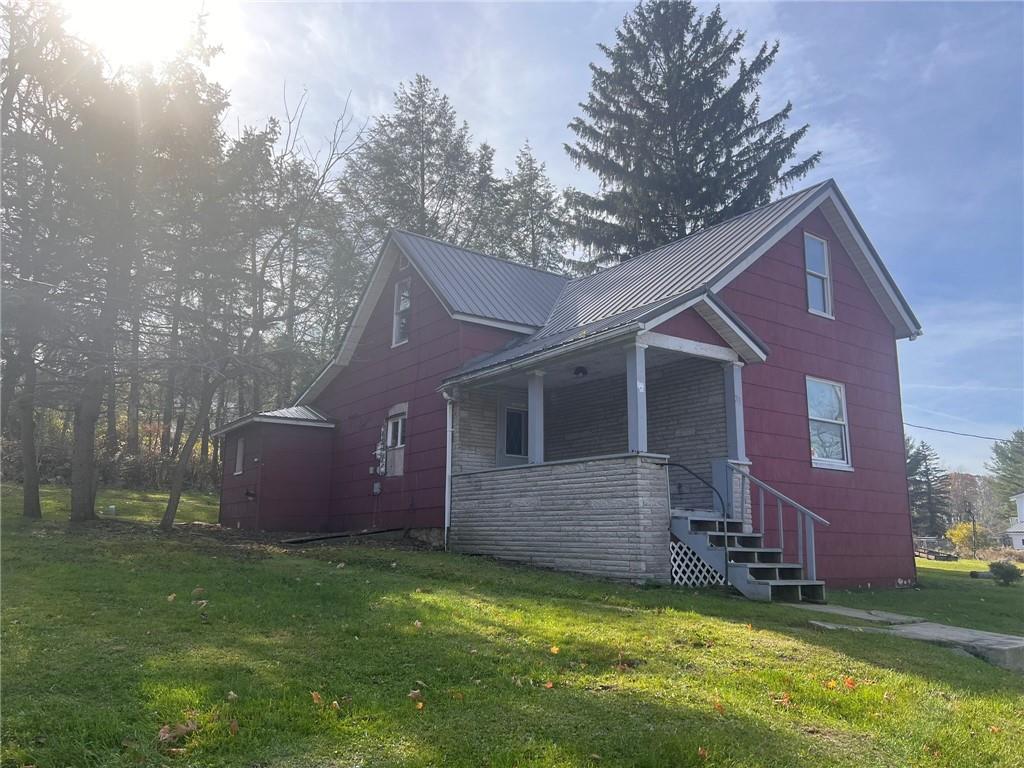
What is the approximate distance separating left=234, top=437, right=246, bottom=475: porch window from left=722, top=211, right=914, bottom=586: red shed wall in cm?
1234

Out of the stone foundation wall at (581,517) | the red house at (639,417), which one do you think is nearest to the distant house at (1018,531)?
the red house at (639,417)

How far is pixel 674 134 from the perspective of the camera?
27734 millimetres

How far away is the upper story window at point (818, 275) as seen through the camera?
47.6 ft

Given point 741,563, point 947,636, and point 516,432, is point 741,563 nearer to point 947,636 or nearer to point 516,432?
point 947,636

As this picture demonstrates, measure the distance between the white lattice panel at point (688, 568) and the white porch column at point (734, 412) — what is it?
2.20m

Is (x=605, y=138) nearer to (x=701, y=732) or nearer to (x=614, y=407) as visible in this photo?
(x=614, y=407)

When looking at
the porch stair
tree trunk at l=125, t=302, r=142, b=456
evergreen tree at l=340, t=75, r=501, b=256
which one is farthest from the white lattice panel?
evergreen tree at l=340, t=75, r=501, b=256

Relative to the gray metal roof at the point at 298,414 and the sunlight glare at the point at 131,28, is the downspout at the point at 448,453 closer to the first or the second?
the gray metal roof at the point at 298,414

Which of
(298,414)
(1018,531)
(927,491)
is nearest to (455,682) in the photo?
(298,414)

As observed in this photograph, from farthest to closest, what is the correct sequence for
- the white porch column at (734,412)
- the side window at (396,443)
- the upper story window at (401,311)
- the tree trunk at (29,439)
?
the upper story window at (401,311)
the side window at (396,443)
the tree trunk at (29,439)
the white porch column at (734,412)

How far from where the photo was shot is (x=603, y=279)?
16703 millimetres

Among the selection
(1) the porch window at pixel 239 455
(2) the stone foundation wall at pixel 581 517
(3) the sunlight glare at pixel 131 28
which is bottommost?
(2) the stone foundation wall at pixel 581 517

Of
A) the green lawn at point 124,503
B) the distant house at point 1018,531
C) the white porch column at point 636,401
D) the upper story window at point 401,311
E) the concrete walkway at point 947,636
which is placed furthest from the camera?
the distant house at point 1018,531

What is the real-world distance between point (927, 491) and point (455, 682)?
186 ft
